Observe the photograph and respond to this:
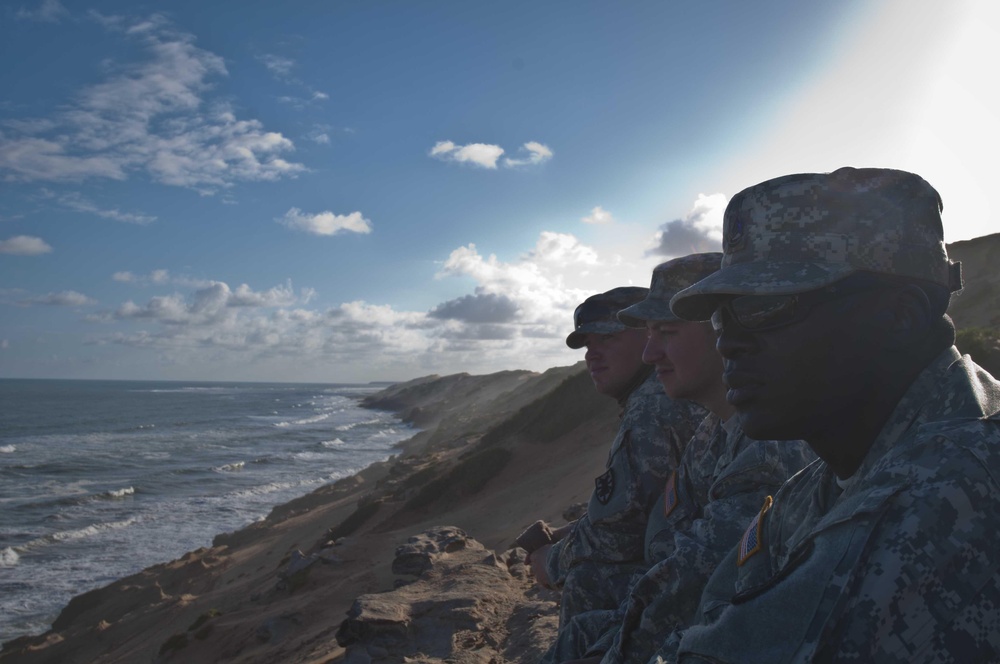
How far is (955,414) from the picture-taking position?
1.31m

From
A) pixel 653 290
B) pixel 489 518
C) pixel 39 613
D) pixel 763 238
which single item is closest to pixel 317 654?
pixel 653 290

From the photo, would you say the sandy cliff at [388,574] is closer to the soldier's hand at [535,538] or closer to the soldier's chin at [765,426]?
the soldier's hand at [535,538]

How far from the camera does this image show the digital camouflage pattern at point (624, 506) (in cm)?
322

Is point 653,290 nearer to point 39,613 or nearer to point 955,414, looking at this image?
point 955,414

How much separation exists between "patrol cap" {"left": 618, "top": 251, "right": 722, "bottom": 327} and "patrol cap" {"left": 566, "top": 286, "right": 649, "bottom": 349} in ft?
1.71

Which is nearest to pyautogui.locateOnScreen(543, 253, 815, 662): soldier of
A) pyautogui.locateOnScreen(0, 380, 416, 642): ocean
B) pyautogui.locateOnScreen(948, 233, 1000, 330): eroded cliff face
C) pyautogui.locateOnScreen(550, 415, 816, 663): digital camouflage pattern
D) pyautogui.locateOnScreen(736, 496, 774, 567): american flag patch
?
pyautogui.locateOnScreen(550, 415, 816, 663): digital camouflage pattern

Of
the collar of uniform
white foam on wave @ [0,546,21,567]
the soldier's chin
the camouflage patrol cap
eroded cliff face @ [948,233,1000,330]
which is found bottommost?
white foam on wave @ [0,546,21,567]

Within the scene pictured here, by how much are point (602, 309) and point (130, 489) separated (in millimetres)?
24837

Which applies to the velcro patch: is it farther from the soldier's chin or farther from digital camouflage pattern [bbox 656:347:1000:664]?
digital camouflage pattern [bbox 656:347:1000:664]

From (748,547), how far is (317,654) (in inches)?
214

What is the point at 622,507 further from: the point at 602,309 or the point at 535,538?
the point at 602,309

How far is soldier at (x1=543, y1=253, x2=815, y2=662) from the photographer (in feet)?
7.29

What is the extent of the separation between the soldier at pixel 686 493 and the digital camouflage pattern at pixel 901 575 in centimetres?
102

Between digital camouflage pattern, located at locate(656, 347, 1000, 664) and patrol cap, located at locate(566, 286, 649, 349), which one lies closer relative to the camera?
digital camouflage pattern, located at locate(656, 347, 1000, 664)
